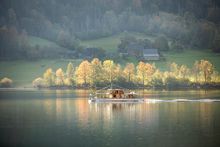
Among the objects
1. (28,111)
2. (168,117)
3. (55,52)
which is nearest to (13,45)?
(55,52)

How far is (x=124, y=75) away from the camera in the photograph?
281 feet

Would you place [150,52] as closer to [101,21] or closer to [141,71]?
[141,71]

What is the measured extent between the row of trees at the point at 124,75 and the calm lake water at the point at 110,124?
97.4ft

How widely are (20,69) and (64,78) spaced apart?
8.98m

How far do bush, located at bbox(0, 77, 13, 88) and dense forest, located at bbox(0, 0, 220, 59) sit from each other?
1009 cm

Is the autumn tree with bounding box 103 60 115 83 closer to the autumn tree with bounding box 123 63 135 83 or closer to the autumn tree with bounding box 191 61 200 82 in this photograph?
the autumn tree with bounding box 123 63 135 83

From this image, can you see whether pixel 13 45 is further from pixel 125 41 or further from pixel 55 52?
pixel 125 41

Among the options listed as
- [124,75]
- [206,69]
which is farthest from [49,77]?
[206,69]

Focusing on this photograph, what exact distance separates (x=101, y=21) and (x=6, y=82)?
39.8m

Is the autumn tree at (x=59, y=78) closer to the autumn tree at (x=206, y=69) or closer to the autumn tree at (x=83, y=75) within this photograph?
the autumn tree at (x=83, y=75)

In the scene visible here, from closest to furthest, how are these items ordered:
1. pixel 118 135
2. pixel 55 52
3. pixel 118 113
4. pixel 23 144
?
pixel 23 144, pixel 118 135, pixel 118 113, pixel 55 52

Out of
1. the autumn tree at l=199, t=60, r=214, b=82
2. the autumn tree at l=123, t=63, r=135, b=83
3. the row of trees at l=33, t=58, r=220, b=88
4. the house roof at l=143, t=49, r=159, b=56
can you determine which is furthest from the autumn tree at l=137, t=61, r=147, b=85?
the autumn tree at l=199, t=60, r=214, b=82

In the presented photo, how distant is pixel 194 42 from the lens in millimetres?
103562

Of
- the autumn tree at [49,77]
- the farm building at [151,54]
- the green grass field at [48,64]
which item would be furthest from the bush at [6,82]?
the farm building at [151,54]
